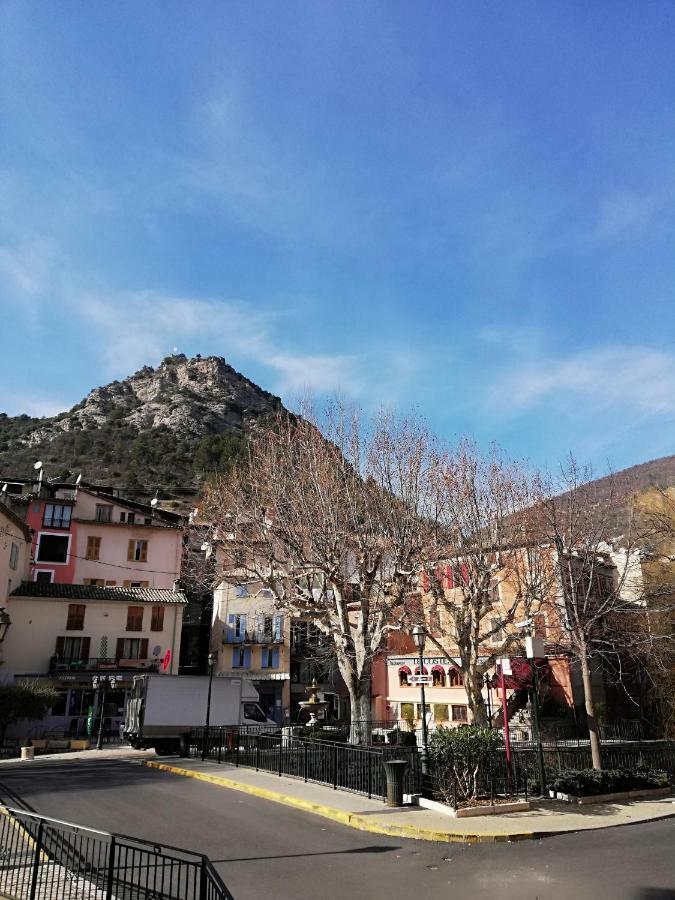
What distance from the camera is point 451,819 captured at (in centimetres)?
1229

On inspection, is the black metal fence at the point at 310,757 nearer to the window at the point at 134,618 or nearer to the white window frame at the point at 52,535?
the window at the point at 134,618

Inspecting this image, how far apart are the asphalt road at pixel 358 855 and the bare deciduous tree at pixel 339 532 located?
9314 mm

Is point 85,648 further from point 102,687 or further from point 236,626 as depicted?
point 236,626

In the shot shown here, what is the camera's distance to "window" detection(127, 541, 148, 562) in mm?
49438

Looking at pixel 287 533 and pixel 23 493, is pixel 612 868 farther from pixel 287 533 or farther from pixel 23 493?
pixel 23 493

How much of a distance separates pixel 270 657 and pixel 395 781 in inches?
1382

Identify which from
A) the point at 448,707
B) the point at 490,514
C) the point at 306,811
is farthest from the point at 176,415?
the point at 306,811

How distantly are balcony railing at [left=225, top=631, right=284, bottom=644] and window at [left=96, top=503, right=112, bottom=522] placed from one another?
43.1ft

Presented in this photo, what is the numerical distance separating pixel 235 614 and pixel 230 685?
1960 centimetres

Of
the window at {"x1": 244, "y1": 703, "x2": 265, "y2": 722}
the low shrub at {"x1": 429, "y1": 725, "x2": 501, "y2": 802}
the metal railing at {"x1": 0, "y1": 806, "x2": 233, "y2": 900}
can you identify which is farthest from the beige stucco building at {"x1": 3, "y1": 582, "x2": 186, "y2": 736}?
the metal railing at {"x1": 0, "y1": 806, "x2": 233, "y2": 900}

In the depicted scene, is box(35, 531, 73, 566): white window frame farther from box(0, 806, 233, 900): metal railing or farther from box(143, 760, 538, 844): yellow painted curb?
box(0, 806, 233, 900): metal railing

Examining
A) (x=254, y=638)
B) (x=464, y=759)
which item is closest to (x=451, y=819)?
(x=464, y=759)

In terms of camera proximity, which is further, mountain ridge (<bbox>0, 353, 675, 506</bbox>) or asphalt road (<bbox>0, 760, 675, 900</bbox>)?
mountain ridge (<bbox>0, 353, 675, 506</bbox>)

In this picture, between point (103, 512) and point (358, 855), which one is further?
point (103, 512)
